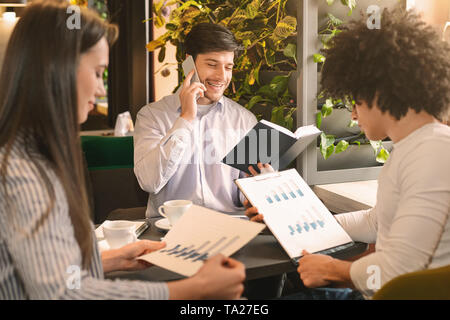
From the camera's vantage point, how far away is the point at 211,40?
2.30 meters

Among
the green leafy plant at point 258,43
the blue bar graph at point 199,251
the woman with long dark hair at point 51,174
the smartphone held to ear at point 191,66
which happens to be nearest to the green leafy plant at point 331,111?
the green leafy plant at point 258,43

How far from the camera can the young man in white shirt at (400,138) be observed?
1.16 metres

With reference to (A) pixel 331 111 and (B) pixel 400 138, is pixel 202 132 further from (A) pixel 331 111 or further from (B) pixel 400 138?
(B) pixel 400 138

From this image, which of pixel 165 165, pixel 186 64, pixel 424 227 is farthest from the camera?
pixel 186 64

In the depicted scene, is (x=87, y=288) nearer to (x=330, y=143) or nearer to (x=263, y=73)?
(x=330, y=143)

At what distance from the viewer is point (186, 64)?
238cm

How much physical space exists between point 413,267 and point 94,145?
2.30 metres

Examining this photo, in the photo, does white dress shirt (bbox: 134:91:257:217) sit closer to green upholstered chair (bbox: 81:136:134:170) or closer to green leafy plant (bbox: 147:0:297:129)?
green leafy plant (bbox: 147:0:297:129)

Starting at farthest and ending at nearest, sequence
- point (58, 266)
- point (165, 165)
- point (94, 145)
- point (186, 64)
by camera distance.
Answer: point (94, 145), point (186, 64), point (165, 165), point (58, 266)

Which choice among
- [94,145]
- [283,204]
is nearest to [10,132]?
[283,204]

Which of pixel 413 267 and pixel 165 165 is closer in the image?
pixel 413 267

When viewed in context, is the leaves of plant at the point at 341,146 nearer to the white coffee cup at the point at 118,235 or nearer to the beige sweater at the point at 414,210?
the beige sweater at the point at 414,210

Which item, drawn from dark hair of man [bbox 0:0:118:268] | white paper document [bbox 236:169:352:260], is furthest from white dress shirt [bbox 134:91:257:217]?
dark hair of man [bbox 0:0:118:268]

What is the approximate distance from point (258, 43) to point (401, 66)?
1.30 metres
